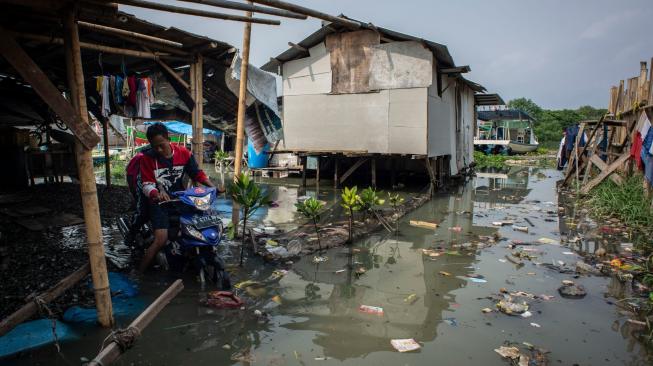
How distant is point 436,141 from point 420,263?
7.98 m

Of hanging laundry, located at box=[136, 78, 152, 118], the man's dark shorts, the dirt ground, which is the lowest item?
the dirt ground

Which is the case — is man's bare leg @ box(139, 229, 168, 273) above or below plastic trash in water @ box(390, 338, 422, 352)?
above

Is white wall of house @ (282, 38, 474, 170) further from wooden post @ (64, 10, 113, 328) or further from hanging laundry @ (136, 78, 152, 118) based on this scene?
wooden post @ (64, 10, 113, 328)

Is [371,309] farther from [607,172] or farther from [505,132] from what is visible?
[505,132]

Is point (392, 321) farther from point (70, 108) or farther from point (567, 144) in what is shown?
point (567, 144)

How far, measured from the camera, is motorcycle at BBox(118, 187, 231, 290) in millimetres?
4203

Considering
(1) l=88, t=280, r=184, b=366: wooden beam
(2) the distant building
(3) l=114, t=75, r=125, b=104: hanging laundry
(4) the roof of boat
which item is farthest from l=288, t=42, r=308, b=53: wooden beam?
(4) the roof of boat

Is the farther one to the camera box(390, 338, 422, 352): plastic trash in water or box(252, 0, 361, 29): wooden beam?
box(390, 338, 422, 352): plastic trash in water

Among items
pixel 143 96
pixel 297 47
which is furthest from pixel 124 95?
pixel 297 47

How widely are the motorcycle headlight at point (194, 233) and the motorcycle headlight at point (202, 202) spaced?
234mm

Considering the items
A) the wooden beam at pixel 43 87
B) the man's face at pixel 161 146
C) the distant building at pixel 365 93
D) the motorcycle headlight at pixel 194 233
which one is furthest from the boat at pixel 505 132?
the wooden beam at pixel 43 87

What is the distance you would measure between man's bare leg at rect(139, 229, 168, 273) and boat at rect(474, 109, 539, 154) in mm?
29922

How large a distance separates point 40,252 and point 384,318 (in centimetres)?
474

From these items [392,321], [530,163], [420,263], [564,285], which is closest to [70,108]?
[392,321]
